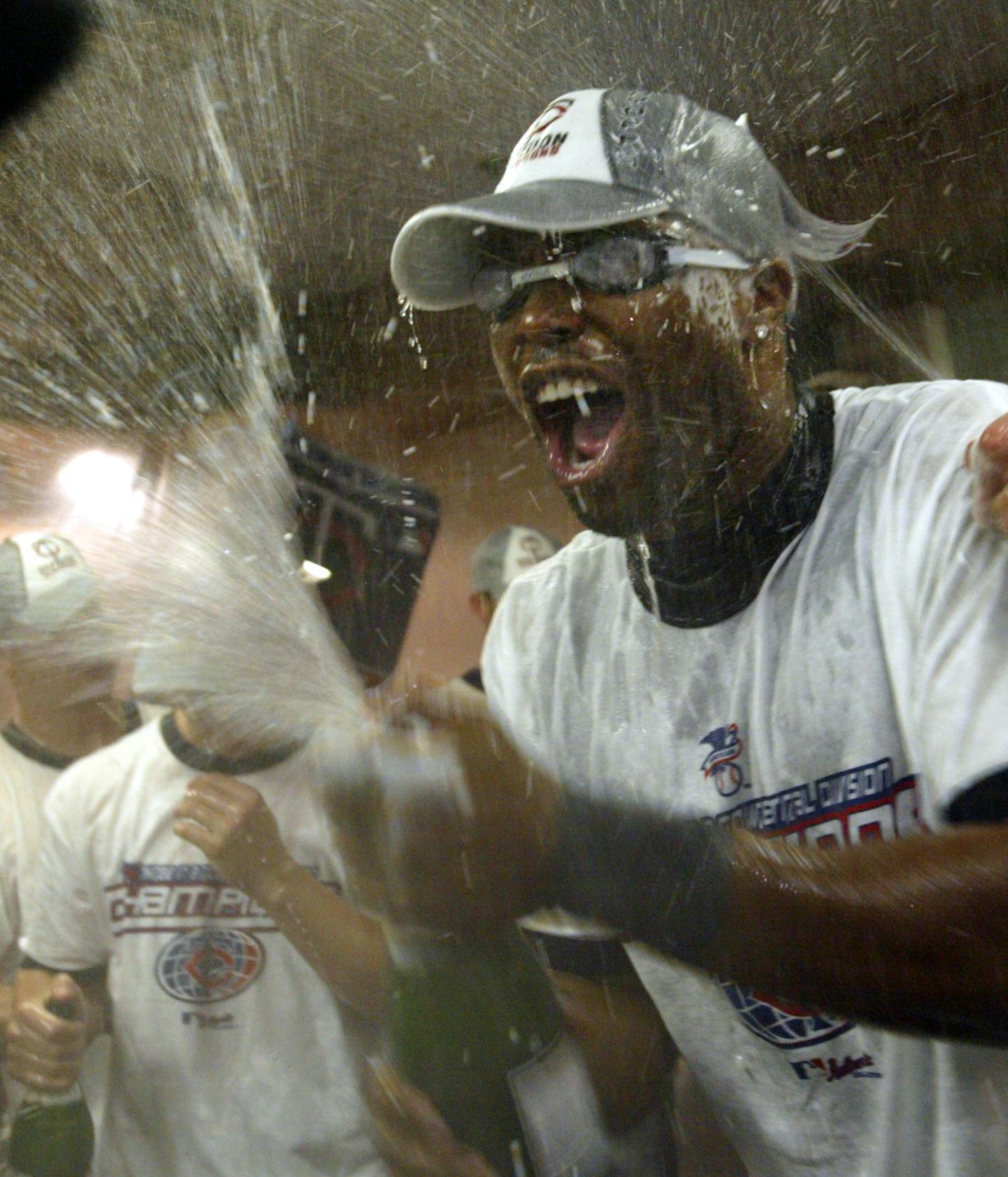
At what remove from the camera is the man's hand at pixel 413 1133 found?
2.26ft

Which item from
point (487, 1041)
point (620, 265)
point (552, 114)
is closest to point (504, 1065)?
point (487, 1041)

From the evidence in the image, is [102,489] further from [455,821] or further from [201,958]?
[455,821]

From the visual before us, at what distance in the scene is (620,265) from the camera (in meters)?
0.62

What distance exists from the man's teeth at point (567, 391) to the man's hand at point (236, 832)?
0.30 metres

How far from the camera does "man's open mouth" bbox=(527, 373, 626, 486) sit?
2.05ft

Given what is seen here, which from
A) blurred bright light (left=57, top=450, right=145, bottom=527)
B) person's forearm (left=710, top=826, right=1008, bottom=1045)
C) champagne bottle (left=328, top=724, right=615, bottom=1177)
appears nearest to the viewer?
person's forearm (left=710, top=826, right=1008, bottom=1045)

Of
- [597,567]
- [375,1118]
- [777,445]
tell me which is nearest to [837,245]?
[777,445]

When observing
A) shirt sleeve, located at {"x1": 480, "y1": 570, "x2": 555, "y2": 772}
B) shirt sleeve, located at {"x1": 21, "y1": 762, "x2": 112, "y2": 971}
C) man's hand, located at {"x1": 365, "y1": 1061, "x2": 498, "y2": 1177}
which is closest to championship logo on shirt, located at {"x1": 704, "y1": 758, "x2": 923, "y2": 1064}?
shirt sleeve, located at {"x1": 480, "y1": 570, "x2": 555, "y2": 772}

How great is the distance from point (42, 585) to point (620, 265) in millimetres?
462

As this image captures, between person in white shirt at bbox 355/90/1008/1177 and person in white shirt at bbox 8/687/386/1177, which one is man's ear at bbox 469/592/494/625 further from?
person in white shirt at bbox 8/687/386/1177

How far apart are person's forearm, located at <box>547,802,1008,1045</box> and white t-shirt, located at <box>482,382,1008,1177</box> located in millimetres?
19

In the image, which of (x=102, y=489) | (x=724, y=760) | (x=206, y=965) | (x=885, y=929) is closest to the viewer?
(x=885, y=929)

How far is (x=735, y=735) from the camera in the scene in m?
0.62

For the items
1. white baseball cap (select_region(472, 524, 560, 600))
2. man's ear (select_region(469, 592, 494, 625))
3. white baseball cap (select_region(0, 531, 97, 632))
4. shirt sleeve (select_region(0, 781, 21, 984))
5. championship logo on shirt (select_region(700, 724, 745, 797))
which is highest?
white baseball cap (select_region(0, 531, 97, 632))
